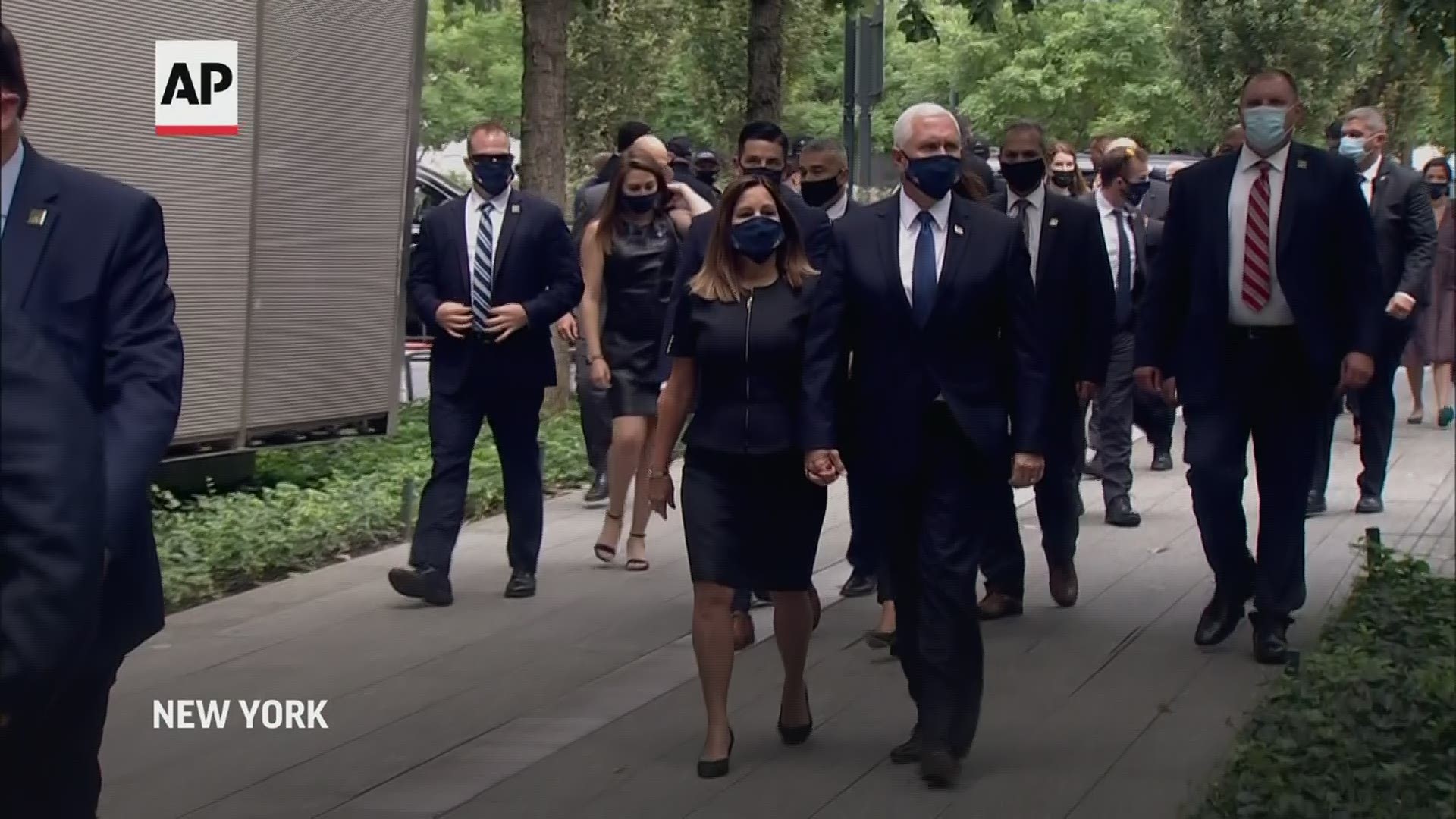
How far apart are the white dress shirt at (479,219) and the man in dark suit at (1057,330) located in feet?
6.97

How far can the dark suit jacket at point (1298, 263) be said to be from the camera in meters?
8.21

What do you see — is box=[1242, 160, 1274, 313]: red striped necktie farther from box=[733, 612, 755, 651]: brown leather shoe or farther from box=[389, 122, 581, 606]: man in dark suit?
box=[389, 122, 581, 606]: man in dark suit

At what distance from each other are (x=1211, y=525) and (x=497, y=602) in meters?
3.10

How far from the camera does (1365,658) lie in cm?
772

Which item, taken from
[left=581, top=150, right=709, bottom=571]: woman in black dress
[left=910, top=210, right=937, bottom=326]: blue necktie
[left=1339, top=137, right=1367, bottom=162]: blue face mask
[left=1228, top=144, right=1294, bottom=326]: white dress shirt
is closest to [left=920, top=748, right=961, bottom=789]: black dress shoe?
[left=910, top=210, right=937, bottom=326]: blue necktie

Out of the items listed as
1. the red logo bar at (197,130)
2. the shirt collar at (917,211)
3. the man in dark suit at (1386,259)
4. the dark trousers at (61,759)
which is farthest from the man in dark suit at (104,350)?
the man in dark suit at (1386,259)

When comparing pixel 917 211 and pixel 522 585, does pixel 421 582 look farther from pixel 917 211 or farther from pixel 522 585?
pixel 917 211

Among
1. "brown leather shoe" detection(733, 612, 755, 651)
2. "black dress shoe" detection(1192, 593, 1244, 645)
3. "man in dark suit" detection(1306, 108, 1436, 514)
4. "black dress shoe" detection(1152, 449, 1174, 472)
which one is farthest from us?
"black dress shoe" detection(1152, 449, 1174, 472)

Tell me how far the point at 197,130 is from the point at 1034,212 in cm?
420

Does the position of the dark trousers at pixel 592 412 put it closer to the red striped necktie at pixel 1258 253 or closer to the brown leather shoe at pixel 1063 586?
the brown leather shoe at pixel 1063 586

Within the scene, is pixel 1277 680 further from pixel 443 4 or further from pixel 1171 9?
pixel 1171 9

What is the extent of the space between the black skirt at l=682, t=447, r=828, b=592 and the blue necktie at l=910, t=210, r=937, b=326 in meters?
0.58

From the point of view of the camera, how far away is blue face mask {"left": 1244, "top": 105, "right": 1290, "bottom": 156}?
827 cm

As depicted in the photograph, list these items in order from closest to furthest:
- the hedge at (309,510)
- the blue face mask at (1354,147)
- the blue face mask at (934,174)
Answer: the blue face mask at (934,174), the hedge at (309,510), the blue face mask at (1354,147)
